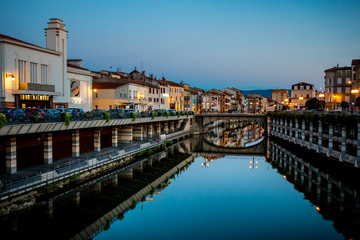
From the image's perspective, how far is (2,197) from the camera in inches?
765

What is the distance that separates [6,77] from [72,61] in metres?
27.7

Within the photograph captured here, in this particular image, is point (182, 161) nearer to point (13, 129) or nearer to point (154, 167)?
point (154, 167)

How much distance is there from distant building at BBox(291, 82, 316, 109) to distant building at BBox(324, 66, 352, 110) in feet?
145

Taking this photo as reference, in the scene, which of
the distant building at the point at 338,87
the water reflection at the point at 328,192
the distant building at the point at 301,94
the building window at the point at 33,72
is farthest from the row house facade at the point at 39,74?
the distant building at the point at 301,94

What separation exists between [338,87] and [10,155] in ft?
262

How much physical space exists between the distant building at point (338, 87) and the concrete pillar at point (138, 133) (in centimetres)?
5476

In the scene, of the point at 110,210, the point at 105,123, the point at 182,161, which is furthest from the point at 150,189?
the point at 182,161

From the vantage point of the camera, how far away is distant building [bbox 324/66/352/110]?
78.8m

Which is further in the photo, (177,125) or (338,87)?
(338,87)

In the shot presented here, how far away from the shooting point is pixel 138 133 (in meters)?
53.4

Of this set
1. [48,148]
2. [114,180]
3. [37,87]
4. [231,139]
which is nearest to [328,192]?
[114,180]

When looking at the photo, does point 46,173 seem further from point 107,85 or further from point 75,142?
point 107,85

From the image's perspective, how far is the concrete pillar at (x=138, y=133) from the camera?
174 feet

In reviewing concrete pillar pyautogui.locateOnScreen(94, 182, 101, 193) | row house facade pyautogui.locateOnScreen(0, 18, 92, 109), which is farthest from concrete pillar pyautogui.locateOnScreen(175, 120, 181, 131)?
concrete pillar pyautogui.locateOnScreen(94, 182, 101, 193)
